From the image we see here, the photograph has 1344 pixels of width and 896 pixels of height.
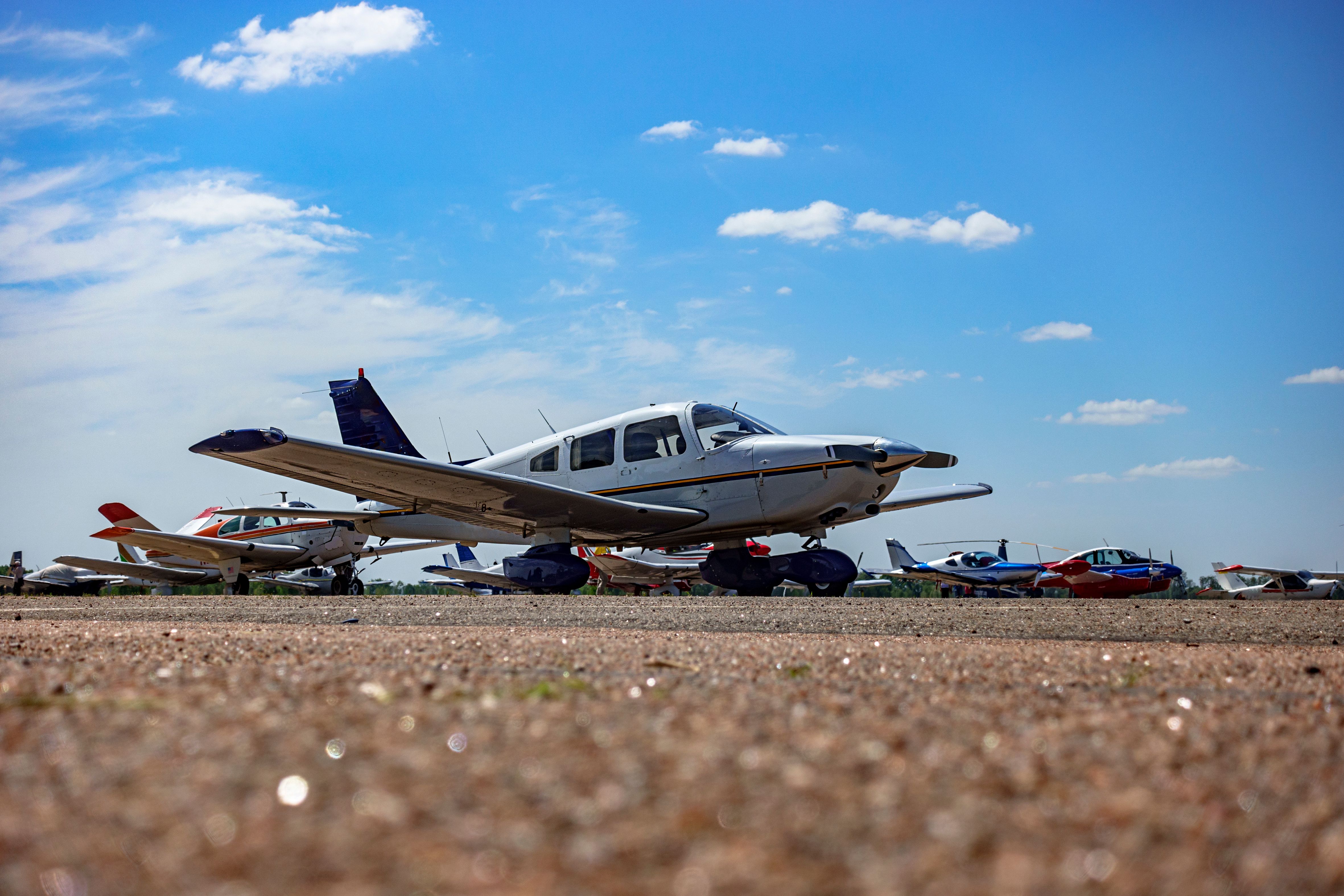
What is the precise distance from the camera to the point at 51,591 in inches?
1114

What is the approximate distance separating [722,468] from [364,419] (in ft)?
21.1

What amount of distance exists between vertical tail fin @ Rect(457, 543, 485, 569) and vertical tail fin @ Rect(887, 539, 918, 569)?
1519cm

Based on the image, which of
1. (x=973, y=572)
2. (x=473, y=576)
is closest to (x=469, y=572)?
(x=473, y=576)

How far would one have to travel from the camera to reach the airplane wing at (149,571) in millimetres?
24375

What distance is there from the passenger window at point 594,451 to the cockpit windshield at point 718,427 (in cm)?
116

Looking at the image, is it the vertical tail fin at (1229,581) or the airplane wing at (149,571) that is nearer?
the airplane wing at (149,571)

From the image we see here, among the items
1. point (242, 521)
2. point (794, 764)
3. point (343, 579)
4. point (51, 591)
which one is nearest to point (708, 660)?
point (794, 764)

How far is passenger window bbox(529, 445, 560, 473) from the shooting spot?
1195 centimetres

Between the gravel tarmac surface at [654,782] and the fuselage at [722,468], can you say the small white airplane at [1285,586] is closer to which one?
the fuselage at [722,468]

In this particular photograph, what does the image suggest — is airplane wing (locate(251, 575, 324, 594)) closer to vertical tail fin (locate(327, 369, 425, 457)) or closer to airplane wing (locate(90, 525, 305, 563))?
airplane wing (locate(90, 525, 305, 563))

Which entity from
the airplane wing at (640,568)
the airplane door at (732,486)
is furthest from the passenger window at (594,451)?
the airplane wing at (640,568)

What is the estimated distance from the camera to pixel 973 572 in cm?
3095

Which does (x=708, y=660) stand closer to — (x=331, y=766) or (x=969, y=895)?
(x=331, y=766)

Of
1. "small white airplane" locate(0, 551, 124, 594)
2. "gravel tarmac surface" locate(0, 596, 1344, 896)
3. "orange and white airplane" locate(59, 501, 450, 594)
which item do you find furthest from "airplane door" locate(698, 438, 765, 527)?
"small white airplane" locate(0, 551, 124, 594)
